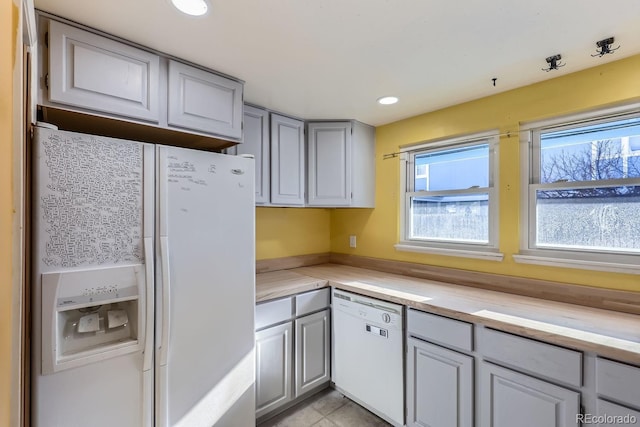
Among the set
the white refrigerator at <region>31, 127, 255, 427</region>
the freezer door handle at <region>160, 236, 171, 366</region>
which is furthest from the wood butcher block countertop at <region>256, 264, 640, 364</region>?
the freezer door handle at <region>160, 236, 171, 366</region>

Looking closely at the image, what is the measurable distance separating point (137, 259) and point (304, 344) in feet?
4.36

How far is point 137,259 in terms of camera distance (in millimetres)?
1311

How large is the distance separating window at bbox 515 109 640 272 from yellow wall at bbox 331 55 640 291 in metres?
0.09

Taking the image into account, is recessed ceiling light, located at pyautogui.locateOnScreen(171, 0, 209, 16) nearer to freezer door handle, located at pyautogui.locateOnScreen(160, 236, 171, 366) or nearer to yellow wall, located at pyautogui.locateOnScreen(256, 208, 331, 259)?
A: freezer door handle, located at pyautogui.locateOnScreen(160, 236, 171, 366)

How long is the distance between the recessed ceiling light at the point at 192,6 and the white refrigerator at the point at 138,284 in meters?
0.59

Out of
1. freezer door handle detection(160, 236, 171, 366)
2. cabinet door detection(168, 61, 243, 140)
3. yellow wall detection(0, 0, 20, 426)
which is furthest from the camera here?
cabinet door detection(168, 61, 243, 140)

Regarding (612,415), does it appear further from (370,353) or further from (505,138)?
(505,138)

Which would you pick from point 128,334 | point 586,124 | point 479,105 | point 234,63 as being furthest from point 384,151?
point 128,334

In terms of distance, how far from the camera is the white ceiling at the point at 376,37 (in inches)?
46.8

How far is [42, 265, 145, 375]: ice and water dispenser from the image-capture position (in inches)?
43.9

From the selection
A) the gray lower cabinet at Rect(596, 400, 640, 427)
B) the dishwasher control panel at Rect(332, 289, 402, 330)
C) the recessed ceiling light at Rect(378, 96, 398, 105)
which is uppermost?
the recessed ceiling light at Rect(378, 96, 398, 105)

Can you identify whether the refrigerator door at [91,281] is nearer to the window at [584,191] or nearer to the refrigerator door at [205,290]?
the refrigerator door at [205,290]

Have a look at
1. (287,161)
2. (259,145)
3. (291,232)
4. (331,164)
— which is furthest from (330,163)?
(291,232)

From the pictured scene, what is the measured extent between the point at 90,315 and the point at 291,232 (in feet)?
5.84
